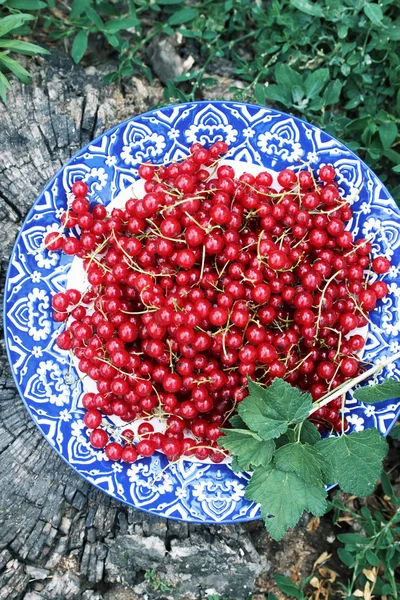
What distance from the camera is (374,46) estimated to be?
7.59ft

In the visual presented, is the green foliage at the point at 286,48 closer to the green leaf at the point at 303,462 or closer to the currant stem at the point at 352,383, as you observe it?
the currant stem at the point at 352,383

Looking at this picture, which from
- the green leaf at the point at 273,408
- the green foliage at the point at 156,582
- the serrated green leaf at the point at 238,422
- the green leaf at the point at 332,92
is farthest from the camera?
the green leaf at the point at 332,92

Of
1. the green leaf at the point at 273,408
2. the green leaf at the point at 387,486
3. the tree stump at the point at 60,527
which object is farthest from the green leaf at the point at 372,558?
the green leaf at the point at 273,408

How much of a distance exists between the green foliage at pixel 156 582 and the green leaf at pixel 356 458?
2.38ft

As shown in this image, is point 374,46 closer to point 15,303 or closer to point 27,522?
point 15,303

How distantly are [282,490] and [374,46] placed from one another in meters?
1.68

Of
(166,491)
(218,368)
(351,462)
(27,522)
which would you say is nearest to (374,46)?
(218,368)

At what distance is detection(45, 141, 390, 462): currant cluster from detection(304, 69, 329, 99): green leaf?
458 mm

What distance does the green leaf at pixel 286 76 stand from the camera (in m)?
2.27

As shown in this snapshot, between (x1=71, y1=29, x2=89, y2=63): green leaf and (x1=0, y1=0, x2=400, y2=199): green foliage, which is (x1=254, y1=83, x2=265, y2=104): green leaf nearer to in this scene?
(x1=0, y1=0, x2=400, y2=199): green foliage

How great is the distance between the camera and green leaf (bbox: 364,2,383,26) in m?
2.19

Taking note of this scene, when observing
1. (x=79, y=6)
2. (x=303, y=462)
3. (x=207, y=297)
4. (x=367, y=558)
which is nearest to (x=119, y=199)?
(x=207, y=297)

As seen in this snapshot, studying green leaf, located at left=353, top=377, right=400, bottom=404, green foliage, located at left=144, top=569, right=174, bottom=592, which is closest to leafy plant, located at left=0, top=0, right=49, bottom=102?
green leaf, located at left=353, top=377, right=400, bottom=404

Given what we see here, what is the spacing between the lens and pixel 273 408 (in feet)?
5.72
